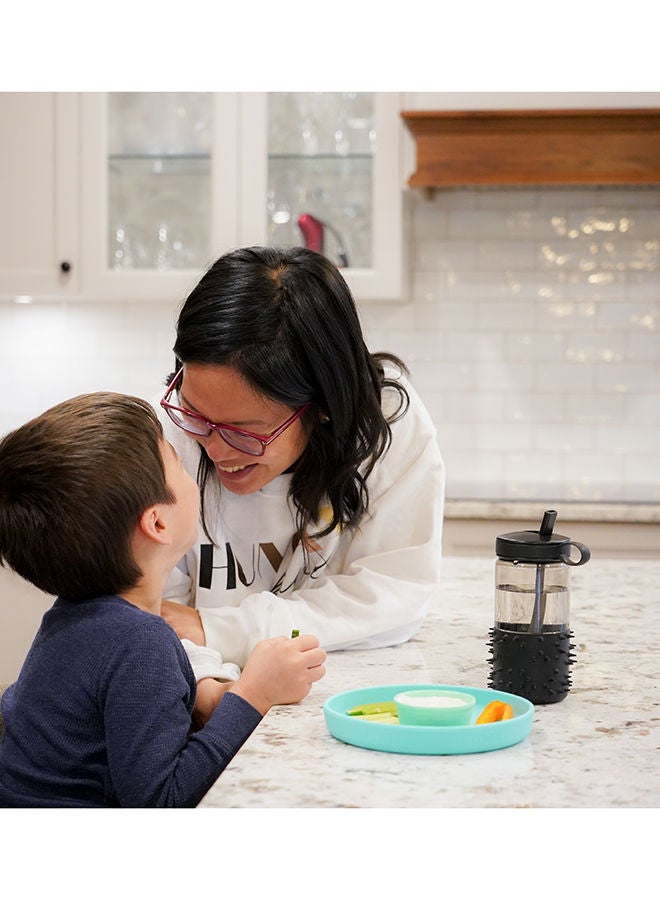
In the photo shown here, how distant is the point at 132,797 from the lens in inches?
42.1

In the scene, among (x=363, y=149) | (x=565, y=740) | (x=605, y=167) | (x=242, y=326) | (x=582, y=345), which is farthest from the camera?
(x=582, y=345)

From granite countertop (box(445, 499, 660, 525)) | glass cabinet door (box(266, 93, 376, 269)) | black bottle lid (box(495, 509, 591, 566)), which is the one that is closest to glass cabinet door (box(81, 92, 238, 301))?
glass cabinet door (box(266, 93, 376, 269))

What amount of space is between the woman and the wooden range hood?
171 centimetres

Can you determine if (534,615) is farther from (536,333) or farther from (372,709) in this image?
(536,333)

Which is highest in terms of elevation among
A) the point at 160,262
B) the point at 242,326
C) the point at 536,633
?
the point at 160,262

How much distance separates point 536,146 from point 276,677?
248cm

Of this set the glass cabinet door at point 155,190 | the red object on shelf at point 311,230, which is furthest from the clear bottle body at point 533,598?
the glass cabinet door at point 155,190

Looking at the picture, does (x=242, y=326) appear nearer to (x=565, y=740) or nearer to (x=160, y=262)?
(x=565, y=740)

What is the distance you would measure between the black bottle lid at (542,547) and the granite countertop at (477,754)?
0.51 ft

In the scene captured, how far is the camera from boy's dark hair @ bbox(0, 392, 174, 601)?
1.15 m

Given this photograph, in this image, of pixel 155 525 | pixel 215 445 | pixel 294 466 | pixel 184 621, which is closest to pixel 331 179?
pixel 294 466

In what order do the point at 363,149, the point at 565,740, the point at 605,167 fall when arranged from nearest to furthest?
the point at 565,740, the point at 605,167, the point at 363,149

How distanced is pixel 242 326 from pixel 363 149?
2176 mm
